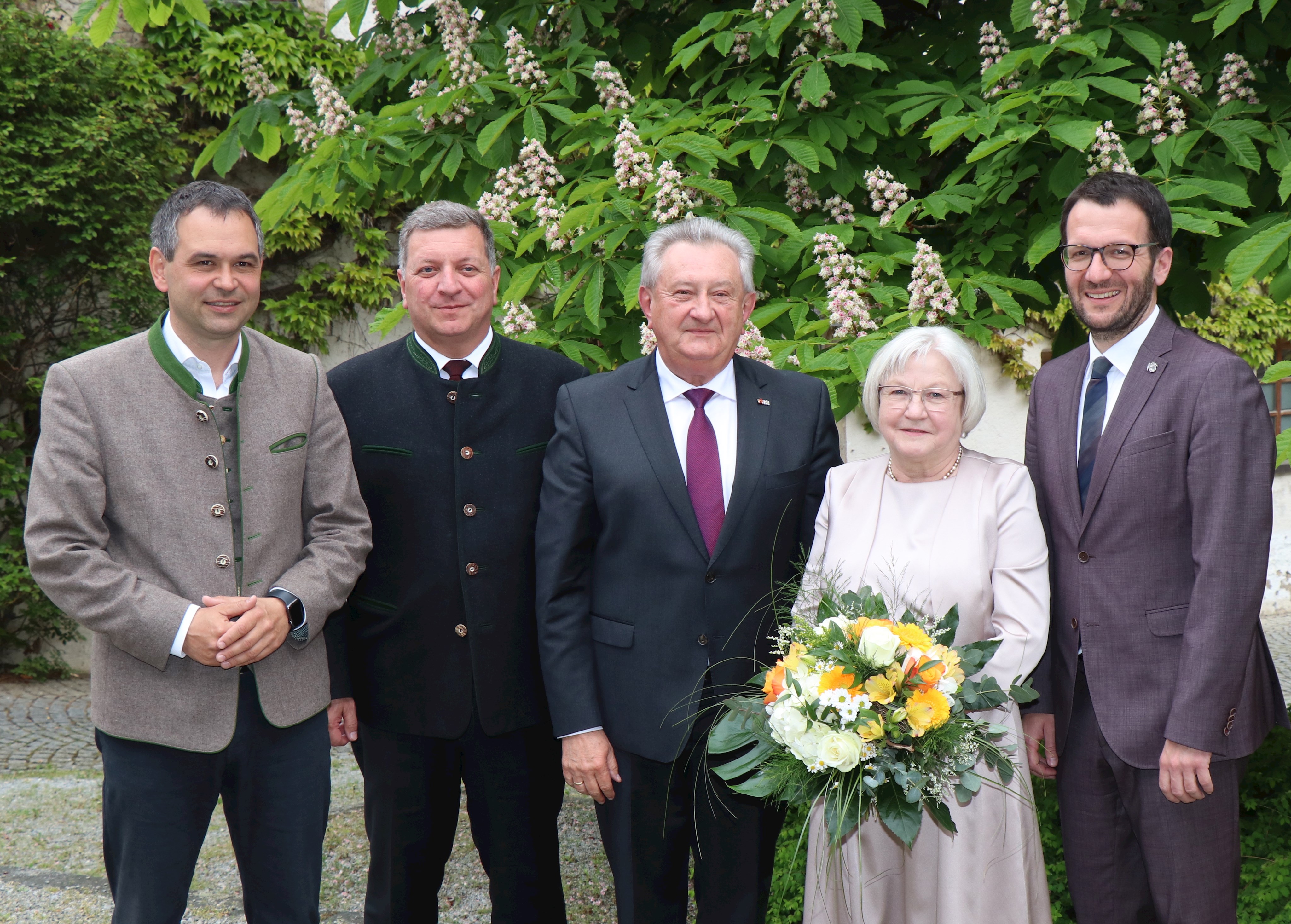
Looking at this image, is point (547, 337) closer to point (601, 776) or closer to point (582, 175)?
point (582, 175)

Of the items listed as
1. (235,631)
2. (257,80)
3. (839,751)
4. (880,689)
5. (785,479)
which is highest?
(257,80)

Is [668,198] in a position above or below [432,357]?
above

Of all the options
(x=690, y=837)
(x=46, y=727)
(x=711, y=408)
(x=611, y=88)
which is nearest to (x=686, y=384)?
(x=711, y=408)

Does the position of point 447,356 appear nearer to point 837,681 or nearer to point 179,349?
point 179,349

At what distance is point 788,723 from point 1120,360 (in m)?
1.34

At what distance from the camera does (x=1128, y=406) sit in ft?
9.00

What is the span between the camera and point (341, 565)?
9.37 ft

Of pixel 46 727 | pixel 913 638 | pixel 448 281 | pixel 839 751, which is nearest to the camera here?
pixel 839 751

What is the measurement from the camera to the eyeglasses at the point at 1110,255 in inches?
110

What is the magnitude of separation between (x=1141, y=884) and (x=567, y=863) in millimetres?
2764

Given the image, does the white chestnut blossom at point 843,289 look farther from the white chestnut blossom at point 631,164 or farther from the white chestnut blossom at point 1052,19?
the white chestnut blossom at point 1052,19

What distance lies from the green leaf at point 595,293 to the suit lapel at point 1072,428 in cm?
141

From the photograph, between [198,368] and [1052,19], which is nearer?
[198,368]

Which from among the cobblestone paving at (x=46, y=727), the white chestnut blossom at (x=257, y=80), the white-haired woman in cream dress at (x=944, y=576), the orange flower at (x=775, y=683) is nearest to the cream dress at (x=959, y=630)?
the white-haired woman in cream dress at (x=944, y=576)
